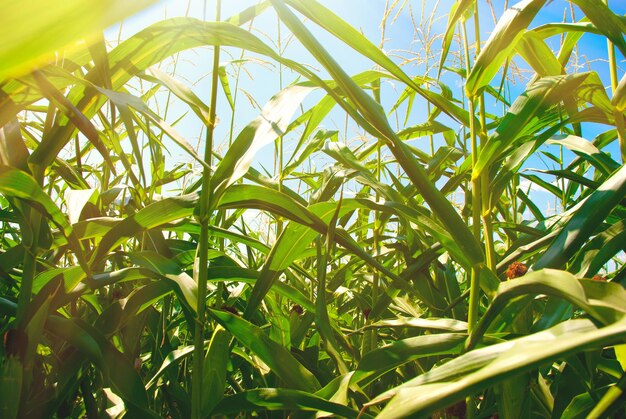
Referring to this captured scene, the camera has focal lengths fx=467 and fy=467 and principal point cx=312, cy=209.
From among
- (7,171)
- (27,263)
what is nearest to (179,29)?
(7,171)

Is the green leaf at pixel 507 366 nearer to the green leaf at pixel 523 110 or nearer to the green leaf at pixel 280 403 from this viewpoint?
the green leaf at pixel 280 403

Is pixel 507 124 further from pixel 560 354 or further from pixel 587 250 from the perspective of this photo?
pixel 560 354

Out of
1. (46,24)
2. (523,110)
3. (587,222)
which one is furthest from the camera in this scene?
(523,110)

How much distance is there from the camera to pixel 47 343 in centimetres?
91

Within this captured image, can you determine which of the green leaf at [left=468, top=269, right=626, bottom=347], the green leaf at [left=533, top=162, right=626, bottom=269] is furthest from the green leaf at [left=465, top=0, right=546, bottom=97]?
the green leaf at [left=468, top=269, right=626, bottom=347]

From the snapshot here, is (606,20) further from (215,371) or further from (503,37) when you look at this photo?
(215,371)

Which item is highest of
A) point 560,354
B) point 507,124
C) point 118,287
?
A: point 118,287

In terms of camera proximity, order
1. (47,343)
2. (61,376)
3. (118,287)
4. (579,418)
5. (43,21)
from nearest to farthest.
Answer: (43,21) → (579,418) → (61,376) → (47,343) → (118,287)

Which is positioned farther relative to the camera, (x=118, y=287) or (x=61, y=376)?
(x=118, y=287)

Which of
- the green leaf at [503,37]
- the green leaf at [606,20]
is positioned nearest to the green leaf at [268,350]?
the green leaf at [503,37]

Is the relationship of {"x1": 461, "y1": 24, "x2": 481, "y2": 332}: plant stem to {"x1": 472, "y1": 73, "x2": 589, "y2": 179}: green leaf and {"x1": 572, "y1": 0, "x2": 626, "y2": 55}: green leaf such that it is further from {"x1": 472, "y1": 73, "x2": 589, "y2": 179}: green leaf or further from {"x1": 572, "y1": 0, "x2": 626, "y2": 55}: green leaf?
{"x1": 572, "y1": 0, "x2": 626, "y2": 55}: green leaf

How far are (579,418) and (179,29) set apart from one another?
0.74m

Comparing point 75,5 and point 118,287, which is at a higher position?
point 118,287

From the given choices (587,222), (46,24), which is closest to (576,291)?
(587,222)
